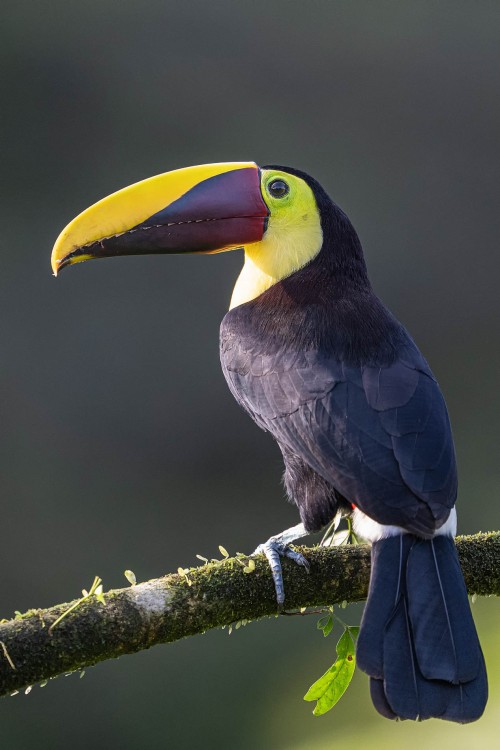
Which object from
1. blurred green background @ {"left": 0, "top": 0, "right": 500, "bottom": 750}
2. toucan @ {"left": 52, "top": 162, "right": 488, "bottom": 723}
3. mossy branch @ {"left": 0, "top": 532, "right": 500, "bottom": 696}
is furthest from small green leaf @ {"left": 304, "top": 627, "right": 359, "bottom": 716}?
blurred green background @ {"left": 0, "top": 0, "right": 500, "bottom": 750}

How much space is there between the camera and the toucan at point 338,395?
2188mm

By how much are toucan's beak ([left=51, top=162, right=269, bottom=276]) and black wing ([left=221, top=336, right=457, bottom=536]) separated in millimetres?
513

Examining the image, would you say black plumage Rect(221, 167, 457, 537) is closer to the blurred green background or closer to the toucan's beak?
the toucan's beak

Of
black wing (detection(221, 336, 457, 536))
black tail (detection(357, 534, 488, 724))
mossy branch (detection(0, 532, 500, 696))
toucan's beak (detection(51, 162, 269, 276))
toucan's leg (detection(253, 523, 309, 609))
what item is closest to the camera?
mossy branch (detection(0, 532, 500, 696))

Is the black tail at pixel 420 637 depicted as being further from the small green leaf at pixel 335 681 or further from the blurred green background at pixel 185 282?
the blurred green background at pixel 185 282

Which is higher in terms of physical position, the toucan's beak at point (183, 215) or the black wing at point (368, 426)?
the toucan's beak at point (183, 215)

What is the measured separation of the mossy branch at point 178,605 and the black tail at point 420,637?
4.2 inches

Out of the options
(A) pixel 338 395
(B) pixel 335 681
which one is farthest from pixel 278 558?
(A) pixel 338 395

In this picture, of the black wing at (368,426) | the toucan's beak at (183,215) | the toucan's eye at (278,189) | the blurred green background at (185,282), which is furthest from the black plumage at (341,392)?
the blurred green background at (185,282)

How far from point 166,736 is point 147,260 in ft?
9.58

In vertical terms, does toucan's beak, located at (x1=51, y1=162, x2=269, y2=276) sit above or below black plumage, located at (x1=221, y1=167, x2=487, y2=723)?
above

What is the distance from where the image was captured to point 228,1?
7.33m

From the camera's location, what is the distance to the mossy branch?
1.88 meters

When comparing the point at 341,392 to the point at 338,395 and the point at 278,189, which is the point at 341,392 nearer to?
the point at 338,395
